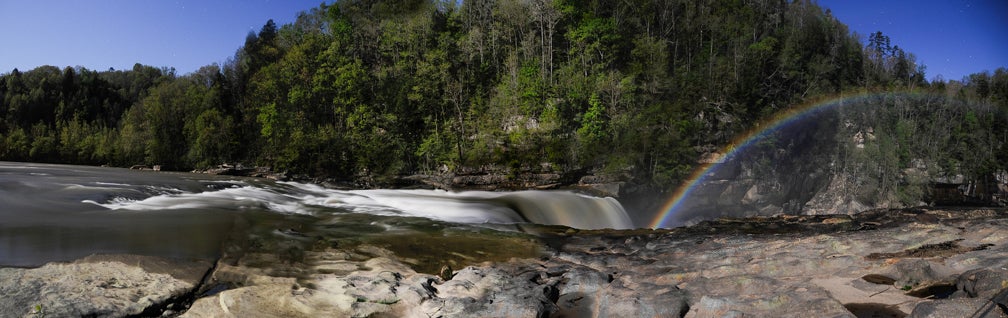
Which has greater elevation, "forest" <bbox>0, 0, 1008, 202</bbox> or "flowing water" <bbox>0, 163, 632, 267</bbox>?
"forest" <bbox>0, 0, 1008, 202</bbox>

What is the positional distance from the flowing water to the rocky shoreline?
1.71m

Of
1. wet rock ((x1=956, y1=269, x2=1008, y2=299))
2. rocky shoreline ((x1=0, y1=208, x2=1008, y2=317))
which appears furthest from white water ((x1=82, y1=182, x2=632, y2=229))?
wet rock ((x1=956, y1=269, x2=1008, y2=299))

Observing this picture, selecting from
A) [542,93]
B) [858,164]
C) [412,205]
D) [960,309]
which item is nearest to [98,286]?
[960,309]

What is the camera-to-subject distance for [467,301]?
6.16 m

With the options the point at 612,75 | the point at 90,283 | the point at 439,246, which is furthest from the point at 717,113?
the point at 90,283

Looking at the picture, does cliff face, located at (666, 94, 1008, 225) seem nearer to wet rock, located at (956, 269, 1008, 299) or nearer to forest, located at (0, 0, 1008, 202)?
forest, located at (0, 0, 1008, 202)

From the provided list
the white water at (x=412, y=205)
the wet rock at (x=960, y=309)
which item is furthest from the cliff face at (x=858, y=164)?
the wet rock at (x=960, y=309)

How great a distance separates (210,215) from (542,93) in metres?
27.2

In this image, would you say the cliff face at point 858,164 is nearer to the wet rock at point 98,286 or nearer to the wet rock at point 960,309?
the wet rock at point 960,309

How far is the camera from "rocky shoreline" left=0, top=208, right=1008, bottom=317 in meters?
4.92

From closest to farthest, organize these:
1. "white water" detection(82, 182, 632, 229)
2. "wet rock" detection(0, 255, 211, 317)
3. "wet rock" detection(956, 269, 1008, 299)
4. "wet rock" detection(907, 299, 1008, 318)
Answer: "wet rock" detection(907, 299, 1008, 318) → "wet rock" detection(956, 269, 1008, 299) → "wet rock" detection(0, 255, 211, 317) → "white water" detection(82, 182, 632, 229)

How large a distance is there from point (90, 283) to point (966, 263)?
1072cm

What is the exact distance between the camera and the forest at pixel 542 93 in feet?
113

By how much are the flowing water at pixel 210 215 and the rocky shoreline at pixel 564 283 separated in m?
1.71
